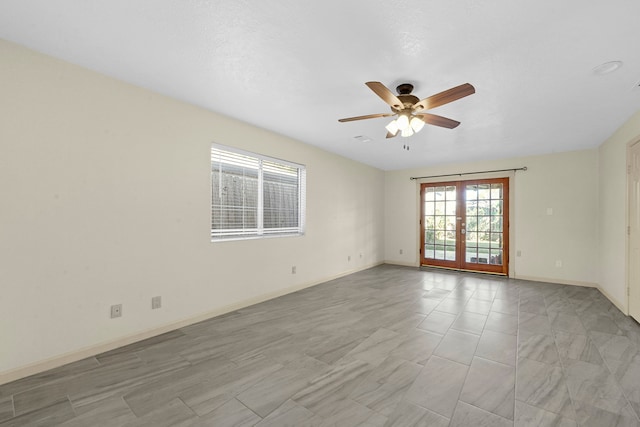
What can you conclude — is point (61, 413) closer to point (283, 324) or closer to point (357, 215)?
point (283, 324)

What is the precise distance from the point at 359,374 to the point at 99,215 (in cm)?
263

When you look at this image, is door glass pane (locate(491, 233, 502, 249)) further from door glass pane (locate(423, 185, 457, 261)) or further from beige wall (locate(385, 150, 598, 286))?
door glass pane (locate(423, 185, 457, 261))

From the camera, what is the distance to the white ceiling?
1671mm

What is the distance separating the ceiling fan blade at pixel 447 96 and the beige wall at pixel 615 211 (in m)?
2.75

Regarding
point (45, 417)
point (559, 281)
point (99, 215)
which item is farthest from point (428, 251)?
point (45, 417)

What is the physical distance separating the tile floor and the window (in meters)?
1.17

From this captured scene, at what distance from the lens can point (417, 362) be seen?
2.32 meters

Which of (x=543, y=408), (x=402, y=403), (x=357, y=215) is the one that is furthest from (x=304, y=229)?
(x=543, y=408)

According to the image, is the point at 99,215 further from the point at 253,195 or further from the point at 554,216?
the point at 554,216

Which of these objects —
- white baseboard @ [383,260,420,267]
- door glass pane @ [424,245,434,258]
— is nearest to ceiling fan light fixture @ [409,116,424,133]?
door glass pane @ [424,245,434,258]

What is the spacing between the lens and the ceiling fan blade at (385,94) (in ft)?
6.65

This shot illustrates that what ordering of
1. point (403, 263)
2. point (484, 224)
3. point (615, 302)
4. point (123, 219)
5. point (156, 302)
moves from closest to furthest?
point (123, 219) → point (156, 302) → point (615, 302) → point (484, 224) → point (403, 263)

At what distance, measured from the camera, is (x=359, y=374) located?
7.02ft

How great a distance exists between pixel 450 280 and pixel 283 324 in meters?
3.68
